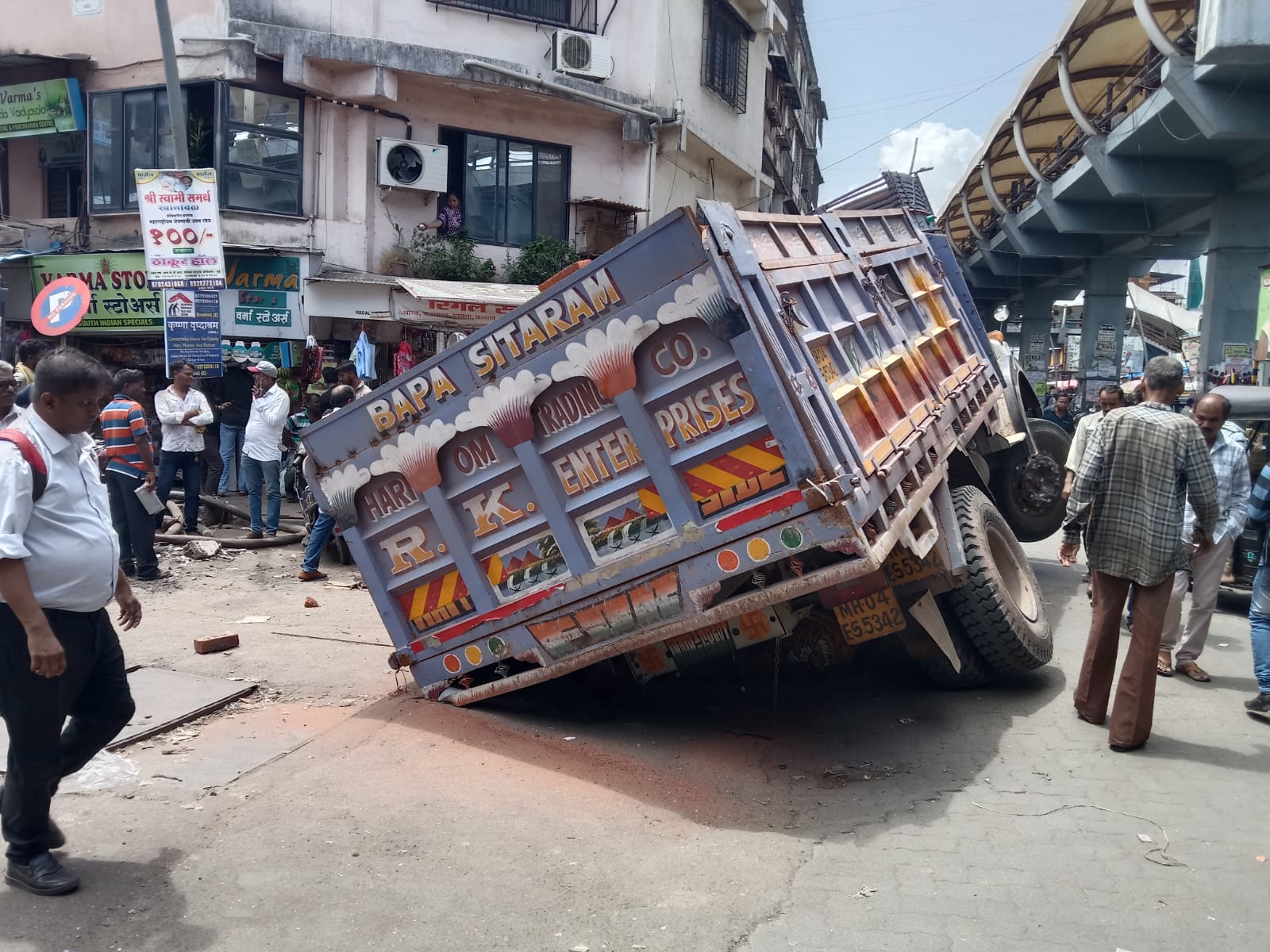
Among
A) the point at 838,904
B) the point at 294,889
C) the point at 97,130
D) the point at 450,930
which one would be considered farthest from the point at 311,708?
the point at 97,130

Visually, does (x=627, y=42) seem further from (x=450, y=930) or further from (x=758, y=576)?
(x=450, y=930)

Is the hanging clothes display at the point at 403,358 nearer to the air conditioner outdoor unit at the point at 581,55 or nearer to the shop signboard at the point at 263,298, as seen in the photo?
the shop signboard at the point at 263,298

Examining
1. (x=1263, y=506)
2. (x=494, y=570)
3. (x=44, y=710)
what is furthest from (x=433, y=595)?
(x=1263, y=506)

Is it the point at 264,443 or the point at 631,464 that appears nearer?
the point at 631,464

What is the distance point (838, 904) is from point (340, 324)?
43.5ft

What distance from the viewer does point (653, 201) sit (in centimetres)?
1689

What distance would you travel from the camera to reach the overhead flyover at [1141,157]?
12477 millimetres

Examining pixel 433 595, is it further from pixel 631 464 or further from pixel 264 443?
pixel 264 443

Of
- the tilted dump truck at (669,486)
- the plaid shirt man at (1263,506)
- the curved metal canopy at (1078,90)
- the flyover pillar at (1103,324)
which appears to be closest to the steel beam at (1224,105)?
the curved metal canopy at (1078,90)

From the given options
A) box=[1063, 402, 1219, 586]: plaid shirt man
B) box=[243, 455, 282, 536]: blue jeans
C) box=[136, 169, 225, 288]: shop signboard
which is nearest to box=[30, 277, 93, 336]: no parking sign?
box=[136, 169, 225, 288]: shop signboard

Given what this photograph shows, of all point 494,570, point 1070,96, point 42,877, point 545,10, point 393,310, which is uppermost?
point 545,10

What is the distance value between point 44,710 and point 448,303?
432 inches

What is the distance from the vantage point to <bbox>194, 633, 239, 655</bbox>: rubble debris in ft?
19.6

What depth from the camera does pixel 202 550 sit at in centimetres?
905
